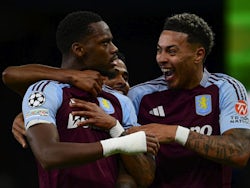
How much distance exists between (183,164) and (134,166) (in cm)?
50

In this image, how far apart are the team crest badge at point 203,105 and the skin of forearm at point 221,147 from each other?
0.19m

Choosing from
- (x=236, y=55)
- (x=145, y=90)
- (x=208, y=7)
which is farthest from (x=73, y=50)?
(x=208, y=7)

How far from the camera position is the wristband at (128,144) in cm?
415

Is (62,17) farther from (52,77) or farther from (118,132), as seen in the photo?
(118,132)

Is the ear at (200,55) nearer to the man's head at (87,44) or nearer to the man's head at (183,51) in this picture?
the man's head at (183,51)

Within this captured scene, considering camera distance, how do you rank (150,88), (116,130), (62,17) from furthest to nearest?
(62,17)
(150,88)
(116,130)

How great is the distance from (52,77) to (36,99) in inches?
8.6

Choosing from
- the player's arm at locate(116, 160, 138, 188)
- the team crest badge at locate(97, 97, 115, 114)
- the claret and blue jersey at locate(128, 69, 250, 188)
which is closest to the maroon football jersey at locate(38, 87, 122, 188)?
the player's arm at locate(116, 160, 138, 188)

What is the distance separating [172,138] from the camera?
15.0ft

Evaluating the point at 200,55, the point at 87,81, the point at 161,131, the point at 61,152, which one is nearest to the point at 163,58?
the point at 200,55

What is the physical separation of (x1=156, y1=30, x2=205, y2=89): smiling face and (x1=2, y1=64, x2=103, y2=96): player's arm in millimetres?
563

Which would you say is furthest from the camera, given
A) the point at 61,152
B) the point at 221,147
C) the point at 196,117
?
the point at 196,117

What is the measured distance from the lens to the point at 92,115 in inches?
170

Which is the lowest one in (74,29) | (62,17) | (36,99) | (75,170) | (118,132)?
(62,17)
